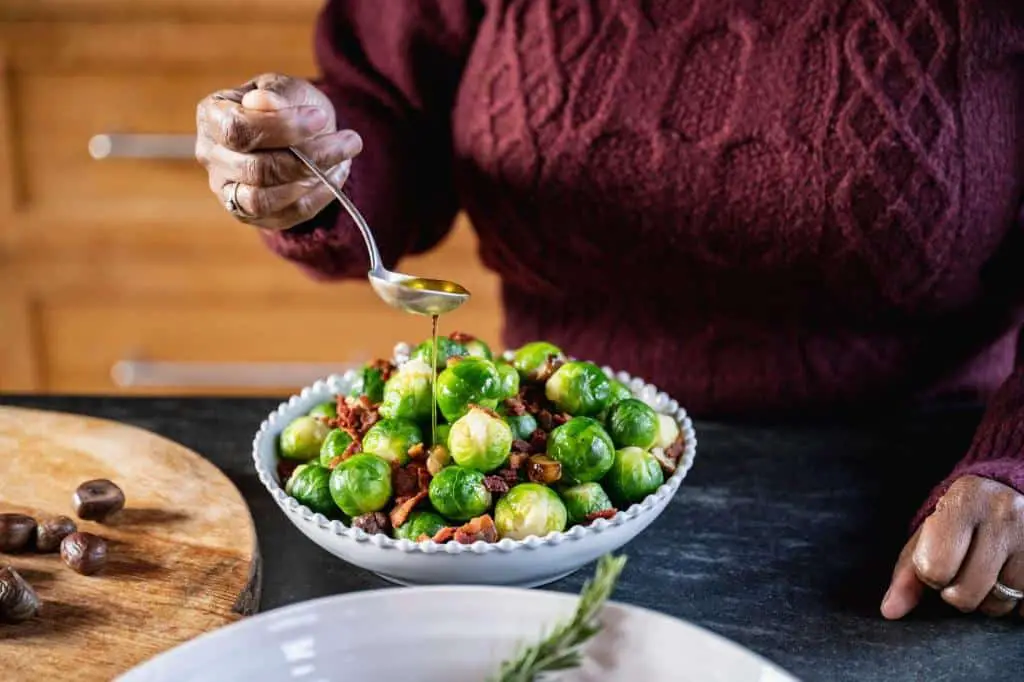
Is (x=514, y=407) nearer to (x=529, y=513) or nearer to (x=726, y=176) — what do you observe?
(x=529, y=513)

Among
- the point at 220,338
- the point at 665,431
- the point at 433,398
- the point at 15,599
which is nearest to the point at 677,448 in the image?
the point at 665,431

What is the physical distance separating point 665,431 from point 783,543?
5.9 inches

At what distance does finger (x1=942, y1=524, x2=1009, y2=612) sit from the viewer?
91 cm

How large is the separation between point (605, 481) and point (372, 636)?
27 centimetres

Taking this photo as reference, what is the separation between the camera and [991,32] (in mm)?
1161

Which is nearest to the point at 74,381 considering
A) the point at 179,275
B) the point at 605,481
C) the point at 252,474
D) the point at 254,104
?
the point at 179,275

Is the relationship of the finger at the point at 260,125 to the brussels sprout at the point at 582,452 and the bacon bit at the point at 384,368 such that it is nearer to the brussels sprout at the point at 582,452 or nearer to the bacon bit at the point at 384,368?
the bacon bit at the point at 384,368

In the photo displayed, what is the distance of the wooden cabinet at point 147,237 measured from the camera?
7.95ft

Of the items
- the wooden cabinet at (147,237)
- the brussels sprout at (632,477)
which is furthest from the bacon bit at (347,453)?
the wooden cabinet at (147,237)

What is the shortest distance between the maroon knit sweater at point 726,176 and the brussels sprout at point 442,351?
24cm

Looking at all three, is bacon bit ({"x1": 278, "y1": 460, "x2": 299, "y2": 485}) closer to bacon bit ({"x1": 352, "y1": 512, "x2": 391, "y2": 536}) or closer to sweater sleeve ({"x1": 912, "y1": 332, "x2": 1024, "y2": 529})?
bacon bit ({"x1": 352, "y1": 512, "x2": 391, "y2": 536})

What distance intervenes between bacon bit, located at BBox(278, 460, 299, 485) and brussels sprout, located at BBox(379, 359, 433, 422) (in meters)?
0.09

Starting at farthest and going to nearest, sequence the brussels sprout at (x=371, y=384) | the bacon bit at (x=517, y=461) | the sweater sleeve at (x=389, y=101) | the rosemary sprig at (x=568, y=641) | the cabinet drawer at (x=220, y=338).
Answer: the cabinet drawer at (x=220, y=338)
the sweater sleeve at (x=389, y=101)
the brussels sprout at (x=371, y=384)
the bacon bit at (x=517, y=461)
the rosemary sprig at (x=568, y=641)

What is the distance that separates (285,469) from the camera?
1.01 meters
